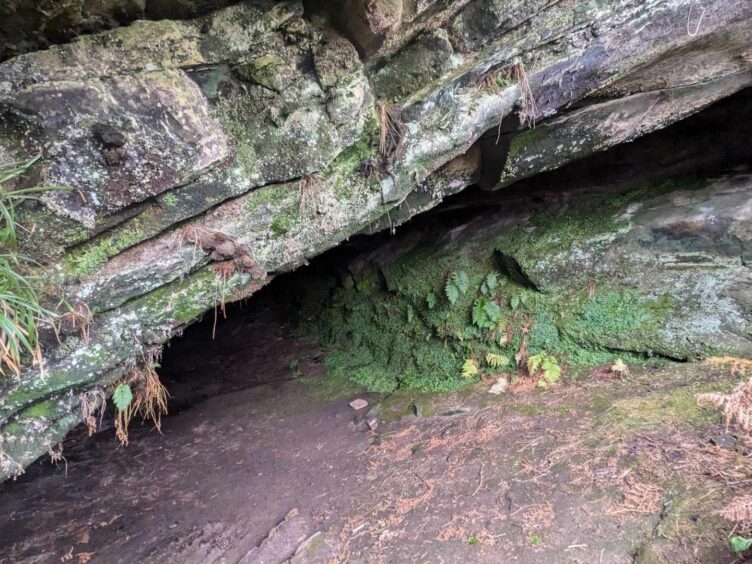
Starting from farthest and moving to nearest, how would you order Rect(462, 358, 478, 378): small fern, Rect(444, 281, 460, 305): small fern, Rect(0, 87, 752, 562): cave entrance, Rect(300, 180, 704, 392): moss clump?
Rect(444, 281, 460, 305): small fern < Rect(462, 358, 478, 378): small fern < Rect(300, 180, 704, 392): moss clump < Rect(0, 87, 752, 562): cave entrance

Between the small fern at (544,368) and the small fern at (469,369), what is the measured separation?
0.83 metres

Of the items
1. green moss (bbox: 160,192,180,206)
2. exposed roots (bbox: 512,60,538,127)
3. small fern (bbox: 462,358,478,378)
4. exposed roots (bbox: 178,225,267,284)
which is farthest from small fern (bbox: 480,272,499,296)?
green moss (bbox: 160,192,180,206)

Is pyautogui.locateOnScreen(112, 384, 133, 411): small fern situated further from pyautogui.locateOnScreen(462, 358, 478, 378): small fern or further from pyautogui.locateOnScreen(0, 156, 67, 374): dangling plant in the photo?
pyautogui.locateOnScreen(462, 358, 478, 378): small fern

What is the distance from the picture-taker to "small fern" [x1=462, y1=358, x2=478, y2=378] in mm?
Result: 7301

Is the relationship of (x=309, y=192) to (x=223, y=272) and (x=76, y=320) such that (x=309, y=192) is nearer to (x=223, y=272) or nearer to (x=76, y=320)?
(x=223, y=272)

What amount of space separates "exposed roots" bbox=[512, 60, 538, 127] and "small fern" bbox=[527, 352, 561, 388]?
11.0 ft

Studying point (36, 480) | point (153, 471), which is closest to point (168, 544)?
point (153, 471)

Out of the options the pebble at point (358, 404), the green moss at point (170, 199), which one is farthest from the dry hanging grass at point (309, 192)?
the pebble at point (358, 404)

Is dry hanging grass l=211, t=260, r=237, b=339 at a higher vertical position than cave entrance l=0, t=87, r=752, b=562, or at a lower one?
higher

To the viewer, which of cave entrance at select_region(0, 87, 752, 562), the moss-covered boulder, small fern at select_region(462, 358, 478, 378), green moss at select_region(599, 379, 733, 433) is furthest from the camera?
small fern at select_region(462, 358, 478, 378)

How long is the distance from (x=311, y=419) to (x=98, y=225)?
4.81 m

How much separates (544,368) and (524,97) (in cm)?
375

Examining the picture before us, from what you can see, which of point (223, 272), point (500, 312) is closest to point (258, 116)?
point (223, 272)

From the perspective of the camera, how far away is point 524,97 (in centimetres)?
471
